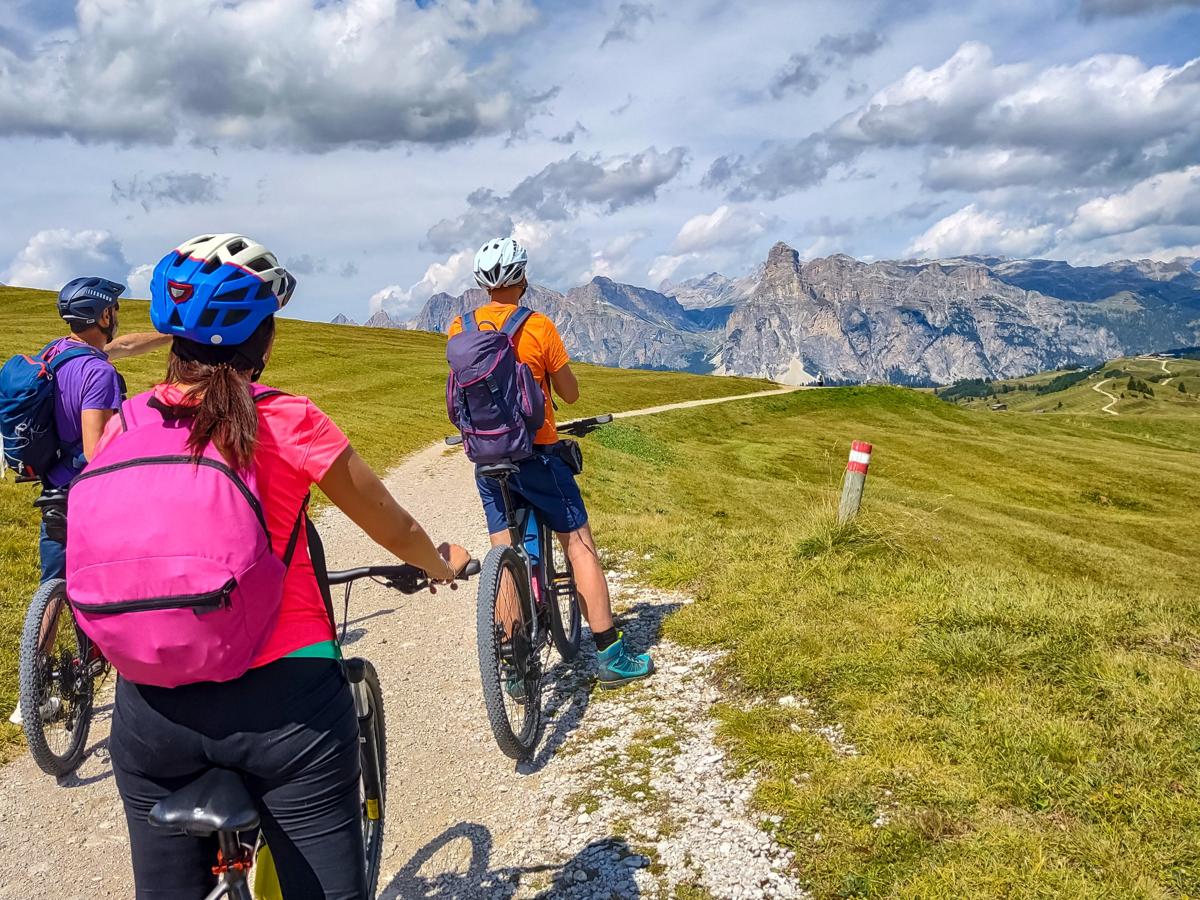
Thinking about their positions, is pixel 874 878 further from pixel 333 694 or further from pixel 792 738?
pixel 333 694

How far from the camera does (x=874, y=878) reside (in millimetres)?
4348

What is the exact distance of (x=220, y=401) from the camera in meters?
2.55

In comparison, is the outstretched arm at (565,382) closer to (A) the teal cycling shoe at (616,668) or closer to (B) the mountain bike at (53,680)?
(A) the teal cycling shoe at (616,668)

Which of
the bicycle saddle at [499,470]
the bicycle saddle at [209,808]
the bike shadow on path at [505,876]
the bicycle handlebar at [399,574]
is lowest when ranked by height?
the bike shadow on path at [505,876]

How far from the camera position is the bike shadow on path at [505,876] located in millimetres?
4746

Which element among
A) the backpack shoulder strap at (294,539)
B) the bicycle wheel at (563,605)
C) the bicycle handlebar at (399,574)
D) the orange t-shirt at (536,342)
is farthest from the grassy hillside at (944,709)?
the backpack shoulder strap at (294,539)

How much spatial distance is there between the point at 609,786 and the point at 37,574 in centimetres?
968

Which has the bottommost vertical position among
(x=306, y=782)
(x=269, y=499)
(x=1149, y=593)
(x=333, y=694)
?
(x=1149, y=593)

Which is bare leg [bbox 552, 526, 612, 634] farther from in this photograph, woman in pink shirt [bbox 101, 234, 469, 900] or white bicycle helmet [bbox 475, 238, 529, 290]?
woman in pink shirt [bbox 101, 234, 469, 900]

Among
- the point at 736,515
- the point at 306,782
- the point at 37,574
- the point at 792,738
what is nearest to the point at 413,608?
the point at 37,574

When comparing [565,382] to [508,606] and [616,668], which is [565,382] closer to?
[508,606]

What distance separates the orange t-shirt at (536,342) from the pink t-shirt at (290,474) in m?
3.69

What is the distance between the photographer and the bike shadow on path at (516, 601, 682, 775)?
21.6 ft

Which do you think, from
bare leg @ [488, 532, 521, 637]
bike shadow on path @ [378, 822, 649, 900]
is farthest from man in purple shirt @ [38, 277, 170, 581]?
bike shadow on path @ [378, 822, 649, 900]
